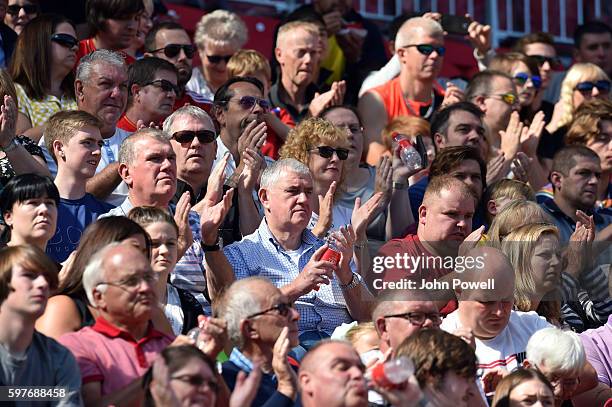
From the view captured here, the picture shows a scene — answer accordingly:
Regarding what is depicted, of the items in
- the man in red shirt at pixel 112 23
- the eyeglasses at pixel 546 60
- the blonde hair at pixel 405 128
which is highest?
the man in red shirt at pixel 112 23

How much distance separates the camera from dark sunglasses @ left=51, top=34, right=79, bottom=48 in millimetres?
10055

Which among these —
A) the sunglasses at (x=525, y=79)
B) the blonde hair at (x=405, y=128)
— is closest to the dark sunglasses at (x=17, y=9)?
the blonde hair at (x=405, y=128)

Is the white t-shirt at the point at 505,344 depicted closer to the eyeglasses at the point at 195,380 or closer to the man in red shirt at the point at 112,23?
the eyeglasses at the point at 195,380

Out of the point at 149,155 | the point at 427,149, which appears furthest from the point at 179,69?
the point at 149,155

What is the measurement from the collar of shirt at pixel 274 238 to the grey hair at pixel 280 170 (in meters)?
0.23

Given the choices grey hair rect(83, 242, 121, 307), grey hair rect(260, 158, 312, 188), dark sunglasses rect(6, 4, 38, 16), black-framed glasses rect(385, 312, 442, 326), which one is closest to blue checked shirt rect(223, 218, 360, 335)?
grey hair rect(260, 158, 312, 188)

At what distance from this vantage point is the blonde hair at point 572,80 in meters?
12.9

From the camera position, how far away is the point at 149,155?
28.1 ft

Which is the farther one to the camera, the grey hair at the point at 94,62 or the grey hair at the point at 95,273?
the grey hair at the point at 94,62

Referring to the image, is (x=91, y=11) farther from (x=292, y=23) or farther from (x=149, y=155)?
(x=149, y=155)

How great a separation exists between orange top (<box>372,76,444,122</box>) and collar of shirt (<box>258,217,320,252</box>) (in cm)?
318

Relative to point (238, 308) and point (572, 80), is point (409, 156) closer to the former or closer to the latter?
point (572, 80)

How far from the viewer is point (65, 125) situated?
8.80 meters

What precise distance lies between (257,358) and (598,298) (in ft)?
10.1
